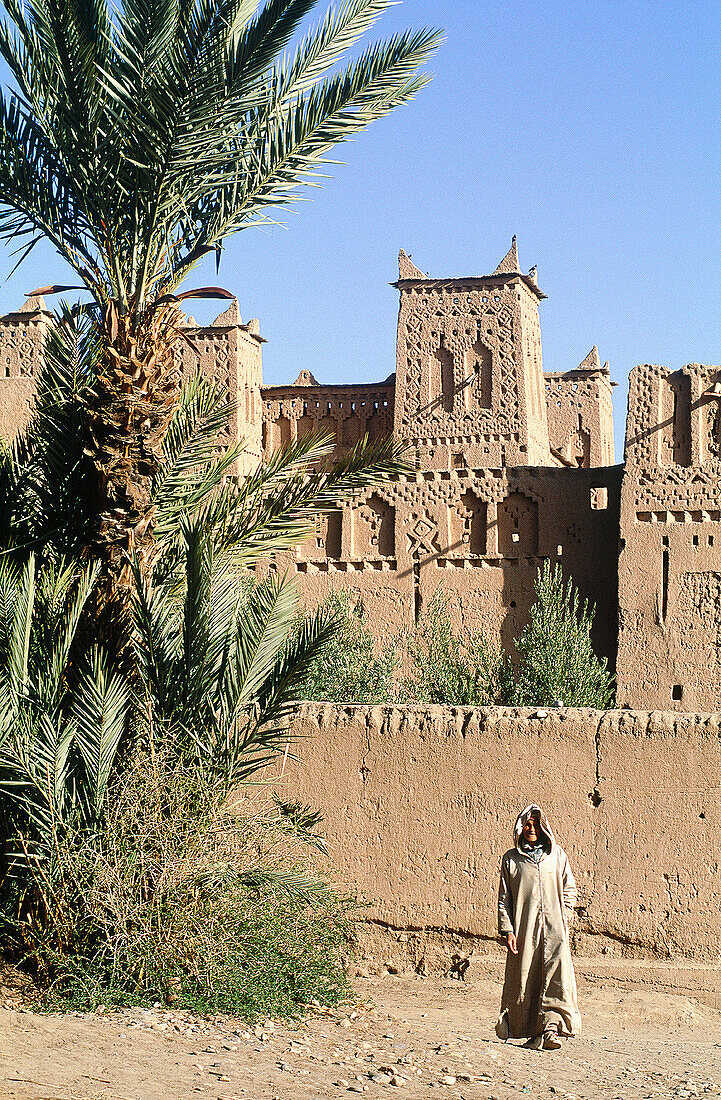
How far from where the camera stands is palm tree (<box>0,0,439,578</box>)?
8.93 meters

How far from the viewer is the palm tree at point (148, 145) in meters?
8.93

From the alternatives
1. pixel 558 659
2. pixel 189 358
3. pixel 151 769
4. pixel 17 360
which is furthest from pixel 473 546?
pixel 151 769

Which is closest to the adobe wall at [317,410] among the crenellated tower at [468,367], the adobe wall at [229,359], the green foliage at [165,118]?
the adobe wall at [229,359]

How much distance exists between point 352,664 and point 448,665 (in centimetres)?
144

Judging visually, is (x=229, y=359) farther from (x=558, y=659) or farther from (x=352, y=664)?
(x=558, y=659)

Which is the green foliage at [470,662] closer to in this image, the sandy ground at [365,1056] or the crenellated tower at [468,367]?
the crenellated tower at [468,367]

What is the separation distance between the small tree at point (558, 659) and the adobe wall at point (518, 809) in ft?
23.7

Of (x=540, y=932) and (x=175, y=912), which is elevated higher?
(x=540, y=932)

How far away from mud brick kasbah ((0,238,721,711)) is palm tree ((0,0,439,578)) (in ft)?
20.3

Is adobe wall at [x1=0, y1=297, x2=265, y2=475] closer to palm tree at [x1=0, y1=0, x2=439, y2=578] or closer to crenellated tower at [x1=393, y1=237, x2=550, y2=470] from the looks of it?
crenellated tower at [x1=393, y1=237, x2=550, y2=470]

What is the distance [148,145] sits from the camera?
8.98 metres

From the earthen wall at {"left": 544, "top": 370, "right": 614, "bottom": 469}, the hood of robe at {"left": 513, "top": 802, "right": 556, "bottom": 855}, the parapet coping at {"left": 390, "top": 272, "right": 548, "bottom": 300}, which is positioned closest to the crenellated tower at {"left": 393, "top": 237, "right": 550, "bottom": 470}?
the parapet coping at {"left": 390, "top": 272, "right": 548, "bottom": 300}

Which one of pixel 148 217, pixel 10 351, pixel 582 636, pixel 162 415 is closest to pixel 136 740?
pixel 162 415

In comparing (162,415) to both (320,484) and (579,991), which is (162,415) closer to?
(320,484)
